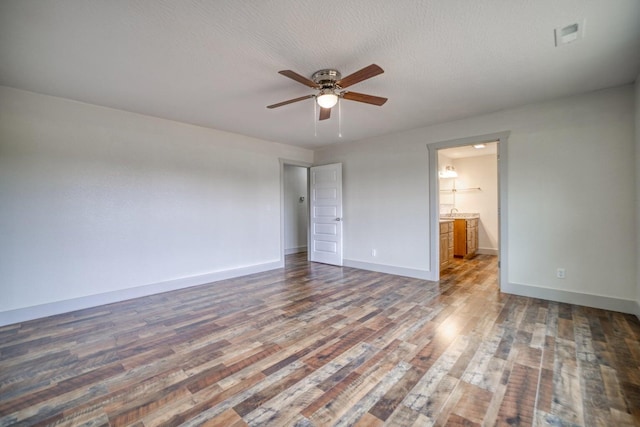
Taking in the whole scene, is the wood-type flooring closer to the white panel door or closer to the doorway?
the white panel door

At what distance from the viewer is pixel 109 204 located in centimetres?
363

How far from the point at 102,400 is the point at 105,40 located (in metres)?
2.60

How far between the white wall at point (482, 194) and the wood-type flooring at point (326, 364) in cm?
368

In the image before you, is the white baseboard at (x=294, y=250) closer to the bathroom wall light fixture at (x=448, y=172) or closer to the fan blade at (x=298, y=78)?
the bathroom wall light fixture at (x=448, y=172)

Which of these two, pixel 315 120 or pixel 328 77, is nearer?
pixel 328 77

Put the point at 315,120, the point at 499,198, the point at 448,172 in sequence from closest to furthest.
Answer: the point at 499,198
the point at 315,120
the point at 448,172

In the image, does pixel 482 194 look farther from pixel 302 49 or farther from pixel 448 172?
pixel 302 49

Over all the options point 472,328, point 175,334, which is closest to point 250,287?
point 175,334

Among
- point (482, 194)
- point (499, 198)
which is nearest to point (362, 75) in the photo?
point (499, 198)

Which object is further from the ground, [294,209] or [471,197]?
[471,197]

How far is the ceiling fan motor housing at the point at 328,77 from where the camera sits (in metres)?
2.59

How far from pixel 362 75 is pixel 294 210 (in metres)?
5.72

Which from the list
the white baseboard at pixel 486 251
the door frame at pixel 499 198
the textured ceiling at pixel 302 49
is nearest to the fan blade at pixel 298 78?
the textured ceiling at pixel 302 49

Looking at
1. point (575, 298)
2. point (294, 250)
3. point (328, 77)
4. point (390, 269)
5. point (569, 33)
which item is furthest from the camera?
point (294, 250)
